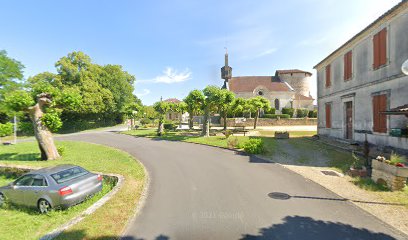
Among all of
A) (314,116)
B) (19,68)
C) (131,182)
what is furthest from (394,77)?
(19,68)

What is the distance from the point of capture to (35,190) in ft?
23.3

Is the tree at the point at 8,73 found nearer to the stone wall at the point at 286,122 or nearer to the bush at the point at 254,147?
the bush at the point at 254,147

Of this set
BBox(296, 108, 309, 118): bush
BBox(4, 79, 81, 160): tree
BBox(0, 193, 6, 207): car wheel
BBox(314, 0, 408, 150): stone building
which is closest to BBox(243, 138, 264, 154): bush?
BBox(314, 0, 408, 150): stone building

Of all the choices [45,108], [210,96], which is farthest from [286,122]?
[45,108]

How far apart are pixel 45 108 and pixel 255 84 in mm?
46048

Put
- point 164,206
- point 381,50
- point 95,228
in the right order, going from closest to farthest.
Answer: point 95,228 → point 164,206 → point 381,50

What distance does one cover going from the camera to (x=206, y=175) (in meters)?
9.76

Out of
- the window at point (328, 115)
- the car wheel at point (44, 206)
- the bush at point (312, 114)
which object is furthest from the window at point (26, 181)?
the bush at point (312, 114)

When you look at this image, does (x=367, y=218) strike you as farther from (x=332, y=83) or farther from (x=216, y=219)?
(x=332, y=83)

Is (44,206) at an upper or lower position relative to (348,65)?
lower

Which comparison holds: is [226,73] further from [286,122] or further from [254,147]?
[254,147]

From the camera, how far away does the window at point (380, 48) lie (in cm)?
1249

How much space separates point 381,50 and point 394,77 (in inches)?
81.7

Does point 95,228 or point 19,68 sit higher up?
point 19,68
